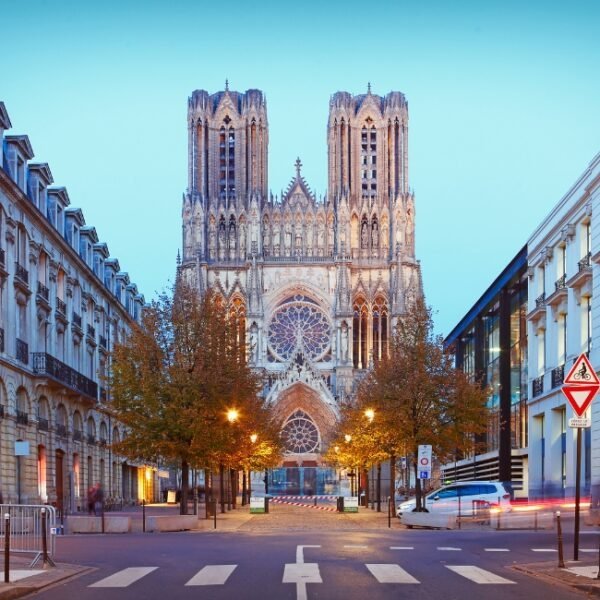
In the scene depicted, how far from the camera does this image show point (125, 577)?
17.6 meters

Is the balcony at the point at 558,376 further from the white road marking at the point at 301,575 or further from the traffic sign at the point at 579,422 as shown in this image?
the white road marking at the point at 301,575

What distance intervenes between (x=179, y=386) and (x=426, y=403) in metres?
11.4

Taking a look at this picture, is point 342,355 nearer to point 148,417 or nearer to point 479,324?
point 479,324

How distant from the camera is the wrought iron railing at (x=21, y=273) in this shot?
44166mm

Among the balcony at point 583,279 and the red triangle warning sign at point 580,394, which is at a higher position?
the balcony at point 583,279

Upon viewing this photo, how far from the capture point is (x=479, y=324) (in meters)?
71.6

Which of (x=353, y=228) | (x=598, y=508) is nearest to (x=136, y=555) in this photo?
(x=598, y=508)

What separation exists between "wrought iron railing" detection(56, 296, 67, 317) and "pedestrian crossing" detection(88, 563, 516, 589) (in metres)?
33.9

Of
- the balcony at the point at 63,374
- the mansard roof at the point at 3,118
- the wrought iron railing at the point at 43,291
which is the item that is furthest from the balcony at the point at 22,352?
the mansard roof at the point at 3,118

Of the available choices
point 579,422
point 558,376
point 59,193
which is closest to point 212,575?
point 579,422

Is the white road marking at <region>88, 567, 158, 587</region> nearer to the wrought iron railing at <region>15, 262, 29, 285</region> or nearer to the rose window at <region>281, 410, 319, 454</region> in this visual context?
the wrought iron railing at <region>15, 262, 29, 285</region>

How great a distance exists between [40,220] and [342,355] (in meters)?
58.1

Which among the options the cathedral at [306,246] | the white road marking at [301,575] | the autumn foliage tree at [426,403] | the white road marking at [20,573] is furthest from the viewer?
the cathedral at [306,246]

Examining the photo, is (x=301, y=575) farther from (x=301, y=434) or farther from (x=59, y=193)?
(x=301, y=434)
